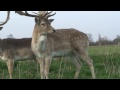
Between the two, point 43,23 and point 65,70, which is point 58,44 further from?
point 43,23

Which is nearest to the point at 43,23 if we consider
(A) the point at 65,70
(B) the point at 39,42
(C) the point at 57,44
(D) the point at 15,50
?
(B) the point at 39,42

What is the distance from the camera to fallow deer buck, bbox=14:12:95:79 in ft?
26.8

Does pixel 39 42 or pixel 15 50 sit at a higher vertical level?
pixel 39 42

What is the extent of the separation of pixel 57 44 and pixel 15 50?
1.72 meters

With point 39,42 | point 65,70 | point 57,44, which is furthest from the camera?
point 57,44

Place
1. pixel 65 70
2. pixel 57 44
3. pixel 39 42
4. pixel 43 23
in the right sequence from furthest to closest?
pixel 57 44
pixel 65 70
pixel 39 42
pixel 43 23

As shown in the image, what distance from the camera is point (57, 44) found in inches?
364

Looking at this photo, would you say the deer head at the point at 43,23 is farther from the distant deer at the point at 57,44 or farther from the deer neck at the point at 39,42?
the deer neck at the point at 39,42

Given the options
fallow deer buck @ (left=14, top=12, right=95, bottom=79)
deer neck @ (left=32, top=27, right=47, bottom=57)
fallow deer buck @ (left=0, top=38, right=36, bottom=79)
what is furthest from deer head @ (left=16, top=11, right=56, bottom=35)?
fallow deer buck @ (left=0, top=38, right=36, bottom=79)

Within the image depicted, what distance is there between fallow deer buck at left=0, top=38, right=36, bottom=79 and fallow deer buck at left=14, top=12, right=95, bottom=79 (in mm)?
995
